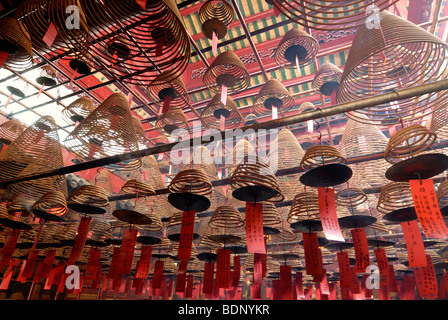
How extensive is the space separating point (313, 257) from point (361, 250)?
842 millimetres

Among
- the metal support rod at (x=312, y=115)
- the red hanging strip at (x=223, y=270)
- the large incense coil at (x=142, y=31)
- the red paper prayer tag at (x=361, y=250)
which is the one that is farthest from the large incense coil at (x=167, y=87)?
the red paper prayer tag at (x=361, y=250)

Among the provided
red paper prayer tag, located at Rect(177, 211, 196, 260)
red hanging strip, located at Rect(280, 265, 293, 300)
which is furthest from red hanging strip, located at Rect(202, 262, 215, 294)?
red paper prayer tag, located at Rect(177, 211, 196, 260)

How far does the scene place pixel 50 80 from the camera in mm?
6176

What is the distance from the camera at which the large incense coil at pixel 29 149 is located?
4824mm

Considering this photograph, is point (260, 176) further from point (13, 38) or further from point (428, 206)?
point (13, 38)

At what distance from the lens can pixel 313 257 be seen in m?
3.72

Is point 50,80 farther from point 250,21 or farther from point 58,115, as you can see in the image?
point 250,21

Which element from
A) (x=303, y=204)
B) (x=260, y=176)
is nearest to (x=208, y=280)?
(x=303, y=204)

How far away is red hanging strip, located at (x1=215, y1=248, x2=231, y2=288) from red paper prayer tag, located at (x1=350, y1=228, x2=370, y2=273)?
2.09 m

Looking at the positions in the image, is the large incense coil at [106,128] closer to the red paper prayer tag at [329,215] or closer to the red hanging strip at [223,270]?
the red hanging strip at [223,270]

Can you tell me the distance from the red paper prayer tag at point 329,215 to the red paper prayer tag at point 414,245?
0.89 m
